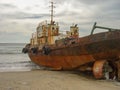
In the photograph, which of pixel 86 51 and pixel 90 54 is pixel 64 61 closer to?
pixel 86 51

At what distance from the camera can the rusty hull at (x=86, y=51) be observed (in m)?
13.0

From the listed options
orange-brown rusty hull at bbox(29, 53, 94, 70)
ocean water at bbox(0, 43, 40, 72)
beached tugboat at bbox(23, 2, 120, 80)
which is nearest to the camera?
beached tugboat at bbox(23, 2, 120, 80)

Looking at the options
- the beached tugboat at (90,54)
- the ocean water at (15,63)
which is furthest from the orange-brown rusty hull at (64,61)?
the ocean water at (15,63)

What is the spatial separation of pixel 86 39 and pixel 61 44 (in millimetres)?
2572

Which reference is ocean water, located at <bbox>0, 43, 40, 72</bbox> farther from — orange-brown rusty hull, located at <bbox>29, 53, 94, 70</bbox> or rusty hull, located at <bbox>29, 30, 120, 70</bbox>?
rusty hull, located at <bbox>29, 30, 120, 70</bbox>

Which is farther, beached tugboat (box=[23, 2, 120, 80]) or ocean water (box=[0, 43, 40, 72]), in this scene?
ocean water (box=[0, 43, 40, 72])

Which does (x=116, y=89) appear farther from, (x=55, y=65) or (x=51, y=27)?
(x=51, y=27)

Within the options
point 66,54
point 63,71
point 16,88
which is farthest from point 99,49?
point 16,88

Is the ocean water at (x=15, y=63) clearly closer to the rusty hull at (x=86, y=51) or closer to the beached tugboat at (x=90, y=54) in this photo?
the beached tugboat at (x=90, y=54)

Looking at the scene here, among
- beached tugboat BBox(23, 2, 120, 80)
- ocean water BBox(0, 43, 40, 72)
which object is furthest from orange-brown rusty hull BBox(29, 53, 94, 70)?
ocean water BBox(0, 43, 40, 72)

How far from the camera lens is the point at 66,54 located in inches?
618

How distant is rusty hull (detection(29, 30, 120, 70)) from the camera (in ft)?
42.5

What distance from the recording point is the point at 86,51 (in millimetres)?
14102

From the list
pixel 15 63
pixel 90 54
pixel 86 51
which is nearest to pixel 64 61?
pixel 86 51
